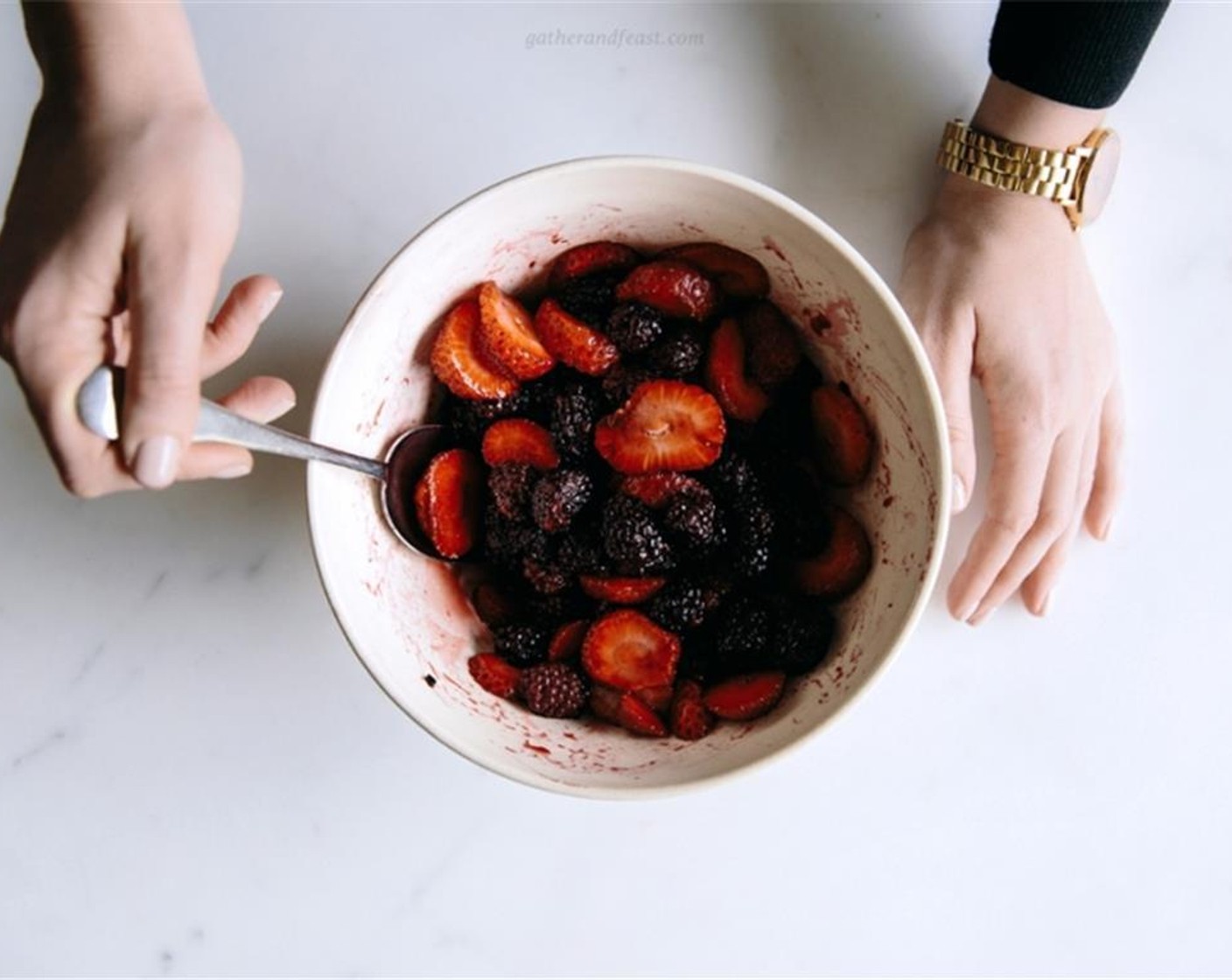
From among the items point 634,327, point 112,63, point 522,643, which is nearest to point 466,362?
point 634,327

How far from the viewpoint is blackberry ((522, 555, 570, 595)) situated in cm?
103

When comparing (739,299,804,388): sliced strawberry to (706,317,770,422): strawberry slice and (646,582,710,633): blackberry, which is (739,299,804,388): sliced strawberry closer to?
(706,317,770,422): strawberry slice

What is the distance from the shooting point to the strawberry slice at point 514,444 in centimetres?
103

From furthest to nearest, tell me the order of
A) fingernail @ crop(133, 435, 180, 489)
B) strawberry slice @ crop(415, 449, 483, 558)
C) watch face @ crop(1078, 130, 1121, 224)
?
watch face @ crop(1078, 130, 1121, 224)
strawberry slice @ crop(415, 449, 483, 558)
fingernail @ crop(133, 435, 180, 489)

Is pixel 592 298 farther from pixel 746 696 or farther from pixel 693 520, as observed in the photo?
pixel 746 696

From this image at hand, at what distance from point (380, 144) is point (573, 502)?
440 mm

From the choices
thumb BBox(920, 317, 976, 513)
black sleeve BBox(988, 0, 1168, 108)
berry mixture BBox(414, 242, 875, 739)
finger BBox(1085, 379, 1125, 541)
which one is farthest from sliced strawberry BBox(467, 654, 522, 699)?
black sleeve BBox(988, 0, 1168, 108)

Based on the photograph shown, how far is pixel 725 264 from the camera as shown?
1023 mm

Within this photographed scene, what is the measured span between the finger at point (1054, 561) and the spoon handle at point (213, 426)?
67 centimetres

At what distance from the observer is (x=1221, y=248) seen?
1197 mm

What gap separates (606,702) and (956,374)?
0.45 m

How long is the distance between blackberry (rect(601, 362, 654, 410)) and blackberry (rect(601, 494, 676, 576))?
89 millimetres

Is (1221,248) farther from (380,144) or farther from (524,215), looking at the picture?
(380,144)

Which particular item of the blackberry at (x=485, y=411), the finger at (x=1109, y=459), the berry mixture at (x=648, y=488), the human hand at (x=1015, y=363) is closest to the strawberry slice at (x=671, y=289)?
the berry mixture at (x=648, y=488)
